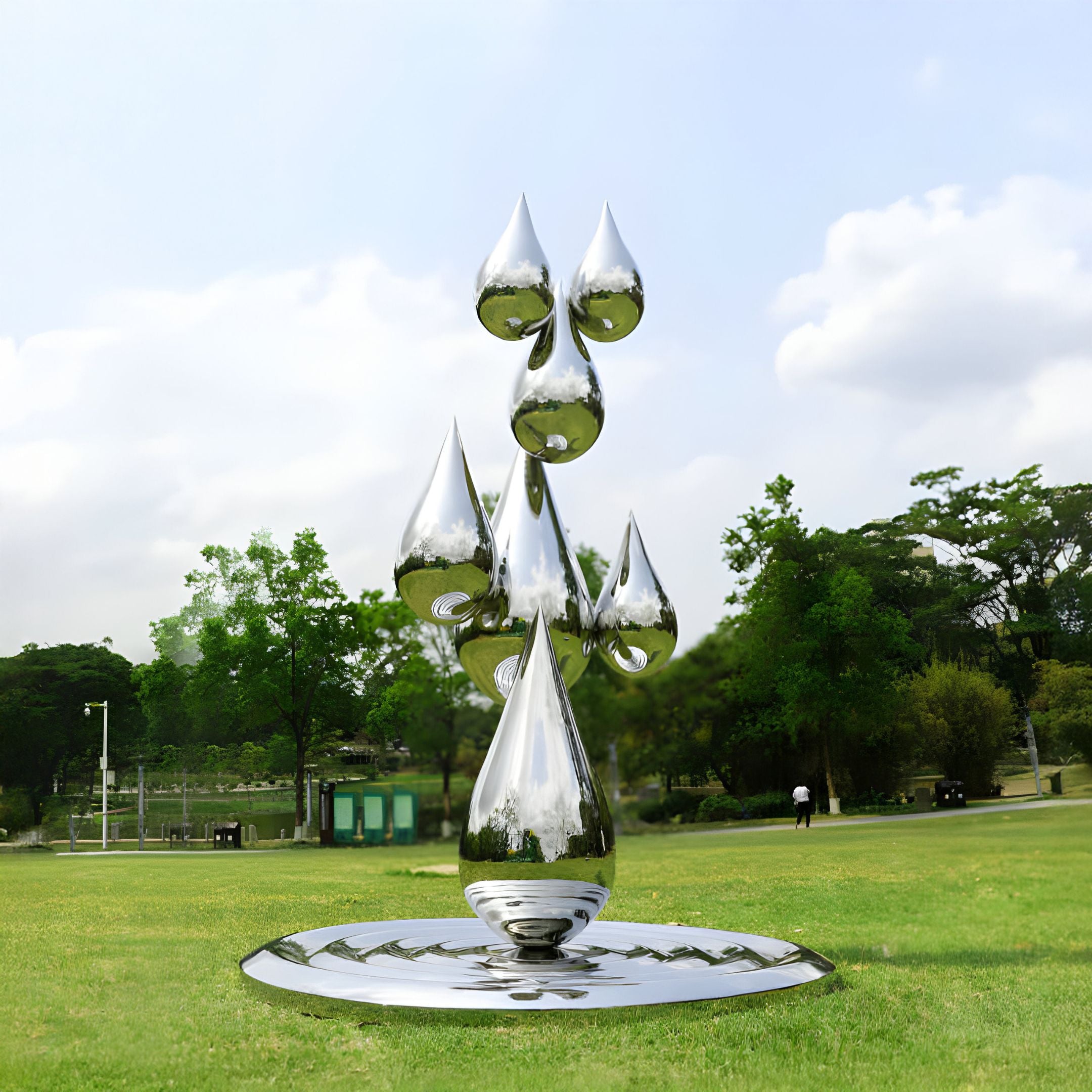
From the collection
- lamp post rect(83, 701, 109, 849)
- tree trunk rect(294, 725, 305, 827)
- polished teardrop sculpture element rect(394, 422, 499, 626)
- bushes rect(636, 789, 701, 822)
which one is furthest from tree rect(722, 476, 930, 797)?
polished teardrop sculpture element rect(394, 422, 499, 626)

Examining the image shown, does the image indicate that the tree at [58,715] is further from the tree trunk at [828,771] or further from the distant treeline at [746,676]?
the tree trunk at [828,771]

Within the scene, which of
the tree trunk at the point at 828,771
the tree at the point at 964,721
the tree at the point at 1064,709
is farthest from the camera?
the tree trunk at the point at 828,771

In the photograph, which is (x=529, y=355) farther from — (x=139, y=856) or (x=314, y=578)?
(x=314, y=578)

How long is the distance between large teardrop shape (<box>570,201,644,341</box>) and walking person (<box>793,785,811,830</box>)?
1633cm

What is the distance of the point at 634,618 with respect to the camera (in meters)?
7.38

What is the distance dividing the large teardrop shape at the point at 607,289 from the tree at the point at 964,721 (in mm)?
17838

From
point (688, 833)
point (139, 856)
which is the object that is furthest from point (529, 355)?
point (139, 856)

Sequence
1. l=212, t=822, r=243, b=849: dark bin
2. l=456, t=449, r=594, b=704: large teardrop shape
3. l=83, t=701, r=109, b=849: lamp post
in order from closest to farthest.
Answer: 1. l=456, t=449, r=594, b=704: large teardrop shape
2. l=212, t=822, r=243, b=849: dark bin
3. l=83, t=701, r=109, b=849: lamp post

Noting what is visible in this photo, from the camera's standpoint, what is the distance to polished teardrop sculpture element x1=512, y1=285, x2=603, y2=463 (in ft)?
23.0

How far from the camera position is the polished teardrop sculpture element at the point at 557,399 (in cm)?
702

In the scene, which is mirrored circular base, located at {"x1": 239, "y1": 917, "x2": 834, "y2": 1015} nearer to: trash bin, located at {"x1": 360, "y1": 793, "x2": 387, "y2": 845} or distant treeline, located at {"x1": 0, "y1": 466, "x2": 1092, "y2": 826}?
distant treeline, located at {"x1": 0, "y1": 466, "x2": 1092, "y2": 826}

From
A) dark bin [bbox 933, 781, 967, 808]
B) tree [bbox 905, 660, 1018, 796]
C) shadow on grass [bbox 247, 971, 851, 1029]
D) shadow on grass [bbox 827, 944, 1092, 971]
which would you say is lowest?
shadow on grass [bbox 827, 944, 1092, 971]

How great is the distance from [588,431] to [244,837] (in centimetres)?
2112

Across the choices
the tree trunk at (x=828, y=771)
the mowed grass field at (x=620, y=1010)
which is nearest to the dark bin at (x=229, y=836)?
the mowed grass field at (x=620, y=1010)
